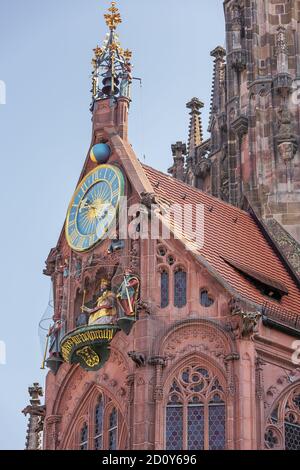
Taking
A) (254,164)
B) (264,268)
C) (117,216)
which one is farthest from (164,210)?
(254,164)

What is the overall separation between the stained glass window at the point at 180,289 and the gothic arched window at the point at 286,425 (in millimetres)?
3805

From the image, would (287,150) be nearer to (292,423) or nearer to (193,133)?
(193,133)

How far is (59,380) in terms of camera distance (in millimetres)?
45531

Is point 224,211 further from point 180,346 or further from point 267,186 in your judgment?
point 180,346

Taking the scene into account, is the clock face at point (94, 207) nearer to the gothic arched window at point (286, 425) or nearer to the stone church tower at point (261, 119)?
the stone church tower at point (261, 119)

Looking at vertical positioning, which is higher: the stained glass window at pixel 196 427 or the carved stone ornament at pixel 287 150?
the carved stone ornament at pixel 287 150

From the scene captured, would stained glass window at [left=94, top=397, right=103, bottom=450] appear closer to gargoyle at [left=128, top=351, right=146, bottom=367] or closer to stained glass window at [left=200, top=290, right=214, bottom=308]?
gargoyle at [left=128, top=351, right=146, bottom=367]

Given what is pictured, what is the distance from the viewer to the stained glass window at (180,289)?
43594 mm

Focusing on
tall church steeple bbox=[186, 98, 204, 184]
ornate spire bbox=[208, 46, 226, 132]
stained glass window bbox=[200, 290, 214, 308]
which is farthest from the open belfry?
tall church steeple bbox=[186, 98, 204, 184]

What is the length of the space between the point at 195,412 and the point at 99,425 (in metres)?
3.25

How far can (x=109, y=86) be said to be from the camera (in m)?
48.8

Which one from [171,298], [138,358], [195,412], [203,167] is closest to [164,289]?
[171,298]

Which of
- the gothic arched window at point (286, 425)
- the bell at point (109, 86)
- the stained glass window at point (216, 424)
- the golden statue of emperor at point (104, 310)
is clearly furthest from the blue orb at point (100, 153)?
the gothic arched window at point (286, 425)

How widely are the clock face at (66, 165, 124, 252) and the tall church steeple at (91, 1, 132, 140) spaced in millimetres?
1505
